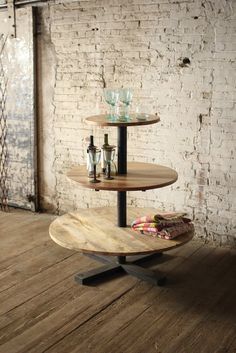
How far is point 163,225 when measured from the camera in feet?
11.0

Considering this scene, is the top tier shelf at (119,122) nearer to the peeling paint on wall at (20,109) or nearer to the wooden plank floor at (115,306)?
the wooden plank floor at (115,306)

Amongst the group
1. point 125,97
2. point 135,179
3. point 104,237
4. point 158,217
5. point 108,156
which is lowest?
point 104,237

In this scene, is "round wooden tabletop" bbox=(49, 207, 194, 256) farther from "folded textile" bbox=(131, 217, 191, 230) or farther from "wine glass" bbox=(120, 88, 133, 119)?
"wine glass" bbox=(120, 88, 133, 119)

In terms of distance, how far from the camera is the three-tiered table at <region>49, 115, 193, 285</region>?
10.2 feet

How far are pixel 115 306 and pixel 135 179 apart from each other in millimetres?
882

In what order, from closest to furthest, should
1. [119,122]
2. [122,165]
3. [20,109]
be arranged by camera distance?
1. [119,122]
2. [122,165]
3. [20,109]

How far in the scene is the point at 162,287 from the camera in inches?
130

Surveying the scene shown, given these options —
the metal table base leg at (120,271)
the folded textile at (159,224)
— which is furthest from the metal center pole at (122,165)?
the metal table base leg at (120,271)

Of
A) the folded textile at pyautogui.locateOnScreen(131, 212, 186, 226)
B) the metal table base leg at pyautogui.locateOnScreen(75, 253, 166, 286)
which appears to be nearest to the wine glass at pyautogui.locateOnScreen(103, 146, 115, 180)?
the folded textile at pyautogui.locateOnScreen(131, 212, 186, 226)

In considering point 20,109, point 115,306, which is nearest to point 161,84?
point 20,109

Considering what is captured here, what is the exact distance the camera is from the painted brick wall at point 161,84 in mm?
3805

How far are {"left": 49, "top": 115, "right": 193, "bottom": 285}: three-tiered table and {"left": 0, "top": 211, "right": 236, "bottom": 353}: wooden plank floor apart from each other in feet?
0.41

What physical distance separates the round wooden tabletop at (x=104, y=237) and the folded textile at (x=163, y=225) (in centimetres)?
4

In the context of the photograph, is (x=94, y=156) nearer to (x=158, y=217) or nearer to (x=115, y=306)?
(x=158, y=217)
